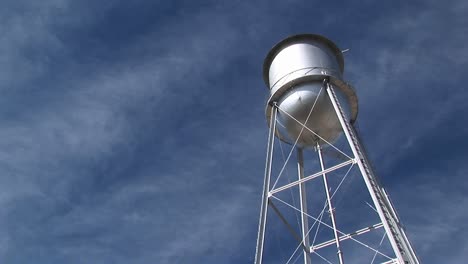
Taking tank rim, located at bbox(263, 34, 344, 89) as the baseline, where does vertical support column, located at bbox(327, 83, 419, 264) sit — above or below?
below

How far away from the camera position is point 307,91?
1645 cm

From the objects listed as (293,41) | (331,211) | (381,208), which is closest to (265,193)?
(331,211)

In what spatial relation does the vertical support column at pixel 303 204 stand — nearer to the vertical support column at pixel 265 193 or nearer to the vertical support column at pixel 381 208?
the vertical support column at pixel 265 193

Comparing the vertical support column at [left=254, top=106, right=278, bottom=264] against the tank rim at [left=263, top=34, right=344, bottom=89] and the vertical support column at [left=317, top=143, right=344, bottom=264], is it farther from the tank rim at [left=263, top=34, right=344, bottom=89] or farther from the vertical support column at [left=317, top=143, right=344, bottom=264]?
the tank rim at [left=263, top=34, right=344, bottom=89]

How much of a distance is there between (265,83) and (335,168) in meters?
5.27

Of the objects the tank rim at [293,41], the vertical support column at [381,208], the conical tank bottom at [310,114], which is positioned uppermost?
the tank rim at [293,41]

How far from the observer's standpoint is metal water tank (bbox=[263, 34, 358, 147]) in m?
16.4

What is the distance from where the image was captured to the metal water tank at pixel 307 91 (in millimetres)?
16438

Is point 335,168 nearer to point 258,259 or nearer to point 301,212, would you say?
point 301,212

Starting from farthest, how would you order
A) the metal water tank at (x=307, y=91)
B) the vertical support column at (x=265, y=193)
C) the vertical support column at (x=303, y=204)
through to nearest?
the metal water tank at (x=307, y=91)
the vertical support column at (x=303, y=204)
the vertical support column at (x=265, y=193)

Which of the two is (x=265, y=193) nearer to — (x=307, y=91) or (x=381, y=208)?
(x=381, y=208)

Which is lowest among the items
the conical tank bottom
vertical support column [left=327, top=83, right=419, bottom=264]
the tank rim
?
vertical support column [left=327, top=83, right=419, bottom=264]

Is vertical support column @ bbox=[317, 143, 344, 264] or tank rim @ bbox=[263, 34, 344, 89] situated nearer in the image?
vertical support column @ bbox=[317, 143, 344, 264]

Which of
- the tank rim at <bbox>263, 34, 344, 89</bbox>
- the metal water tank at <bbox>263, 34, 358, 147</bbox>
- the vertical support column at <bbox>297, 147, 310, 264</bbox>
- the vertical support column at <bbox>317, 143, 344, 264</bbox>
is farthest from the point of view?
the tank rim at <bbox>263, 34, 344, 89</bbox>
